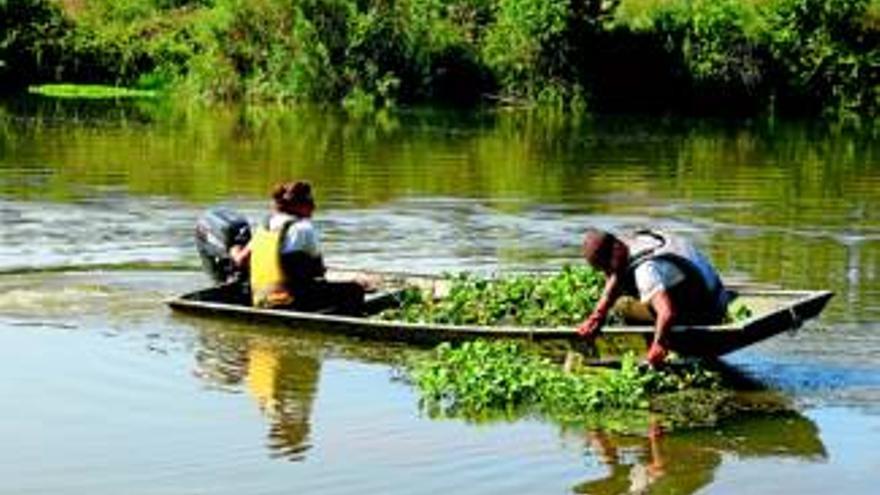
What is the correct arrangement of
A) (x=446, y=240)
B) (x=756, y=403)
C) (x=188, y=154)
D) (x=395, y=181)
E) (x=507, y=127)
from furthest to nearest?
1. (x=507, y=127)
2. (x=188, y=154)
3. (x=395, y=181)
4. (x=446, y=240)
5. (x=756, y=403)

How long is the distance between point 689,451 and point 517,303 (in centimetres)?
378

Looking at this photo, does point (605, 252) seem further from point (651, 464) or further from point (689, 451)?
point (651, 464)

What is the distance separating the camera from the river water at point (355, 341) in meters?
10.2

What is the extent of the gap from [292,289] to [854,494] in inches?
217

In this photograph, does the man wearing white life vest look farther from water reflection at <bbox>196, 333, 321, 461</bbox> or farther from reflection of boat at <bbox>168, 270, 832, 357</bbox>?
water reflection at <bbox>196, 333, 321, 461</bbox>

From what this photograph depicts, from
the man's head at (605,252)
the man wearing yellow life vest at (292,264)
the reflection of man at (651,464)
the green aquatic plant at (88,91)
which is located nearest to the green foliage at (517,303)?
the man wearing yellow life vest at (292,264)

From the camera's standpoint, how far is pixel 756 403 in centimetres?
1179

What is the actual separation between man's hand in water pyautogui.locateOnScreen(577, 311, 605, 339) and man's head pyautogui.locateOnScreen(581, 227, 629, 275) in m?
0.36

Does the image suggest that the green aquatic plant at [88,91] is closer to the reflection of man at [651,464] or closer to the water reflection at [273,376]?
the water reflection at [273,376]

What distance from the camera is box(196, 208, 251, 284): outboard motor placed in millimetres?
14977

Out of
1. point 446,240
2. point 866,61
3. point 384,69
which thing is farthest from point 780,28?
point 446,240

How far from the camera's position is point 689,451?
10.5 meters

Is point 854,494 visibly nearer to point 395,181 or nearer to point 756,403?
point 756,403

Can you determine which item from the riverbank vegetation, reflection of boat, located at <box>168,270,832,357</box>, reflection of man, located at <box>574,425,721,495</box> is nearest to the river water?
reflection of man, located at <box>574,425,721,495</box>
